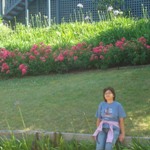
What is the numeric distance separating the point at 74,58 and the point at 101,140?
18.4 ft

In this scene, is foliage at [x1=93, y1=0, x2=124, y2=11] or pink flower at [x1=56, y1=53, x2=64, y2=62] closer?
pink flower at [x1=56, y1=53, x2=64, y2=62]

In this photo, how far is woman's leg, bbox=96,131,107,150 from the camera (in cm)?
518

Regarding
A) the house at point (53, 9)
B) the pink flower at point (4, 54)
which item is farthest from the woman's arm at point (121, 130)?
the house at point (53, 9)

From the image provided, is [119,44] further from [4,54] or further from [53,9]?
[53,9]

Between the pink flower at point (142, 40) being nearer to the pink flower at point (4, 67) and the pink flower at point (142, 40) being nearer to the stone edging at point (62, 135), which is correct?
the pink flower at point (4, 67)

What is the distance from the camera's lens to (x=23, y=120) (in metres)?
6.81

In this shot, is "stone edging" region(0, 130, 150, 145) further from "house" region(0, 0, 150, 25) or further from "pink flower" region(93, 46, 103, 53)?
"house" region(0, 0, 150, 25)

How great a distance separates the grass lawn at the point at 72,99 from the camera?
→ 635cm

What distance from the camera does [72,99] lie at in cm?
781

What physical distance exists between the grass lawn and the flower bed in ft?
1.15

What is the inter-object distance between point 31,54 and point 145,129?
20.7ft

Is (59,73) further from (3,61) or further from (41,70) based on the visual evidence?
(3,61)

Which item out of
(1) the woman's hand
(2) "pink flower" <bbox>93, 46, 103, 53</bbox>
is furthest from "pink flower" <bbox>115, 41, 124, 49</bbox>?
(1) the woman's hand

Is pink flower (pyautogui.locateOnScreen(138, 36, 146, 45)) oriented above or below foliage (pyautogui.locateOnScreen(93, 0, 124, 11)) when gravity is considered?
below
